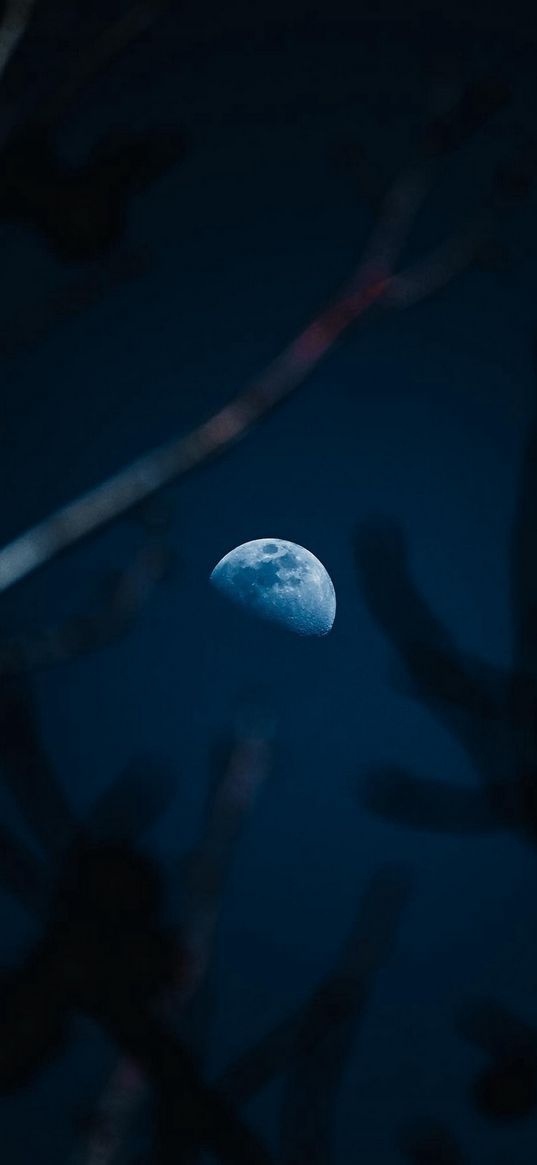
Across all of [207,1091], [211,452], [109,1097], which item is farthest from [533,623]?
[109,1097]

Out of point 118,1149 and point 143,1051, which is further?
point 143,1051

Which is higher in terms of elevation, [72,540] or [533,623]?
[72,540]

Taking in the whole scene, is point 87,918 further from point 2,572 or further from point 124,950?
point 2,572

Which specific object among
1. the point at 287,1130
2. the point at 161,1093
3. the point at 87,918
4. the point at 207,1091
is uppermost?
the point at 87,918

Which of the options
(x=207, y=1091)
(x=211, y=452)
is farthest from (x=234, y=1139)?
(x=211, y=452)

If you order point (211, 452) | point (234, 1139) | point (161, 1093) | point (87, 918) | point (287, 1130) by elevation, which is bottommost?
point (287, 1130)

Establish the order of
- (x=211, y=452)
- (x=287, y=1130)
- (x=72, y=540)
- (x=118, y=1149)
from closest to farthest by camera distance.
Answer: (x=72, y=540) < (x=211, y=452) < (x=118, y=1149) < (x=287, y=1130)

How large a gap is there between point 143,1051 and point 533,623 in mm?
1632

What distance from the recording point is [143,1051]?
1.71 meters

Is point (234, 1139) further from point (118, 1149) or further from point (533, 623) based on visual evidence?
point (533, 623)

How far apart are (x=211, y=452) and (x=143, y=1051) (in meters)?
1.35

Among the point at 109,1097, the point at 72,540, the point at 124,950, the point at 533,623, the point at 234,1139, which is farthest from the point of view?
the point at 533,623

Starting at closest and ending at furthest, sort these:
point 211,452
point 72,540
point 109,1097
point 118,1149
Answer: point 72,540, point 211,452, point 118,1149, point 109,1097

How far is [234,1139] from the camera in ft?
5.88
